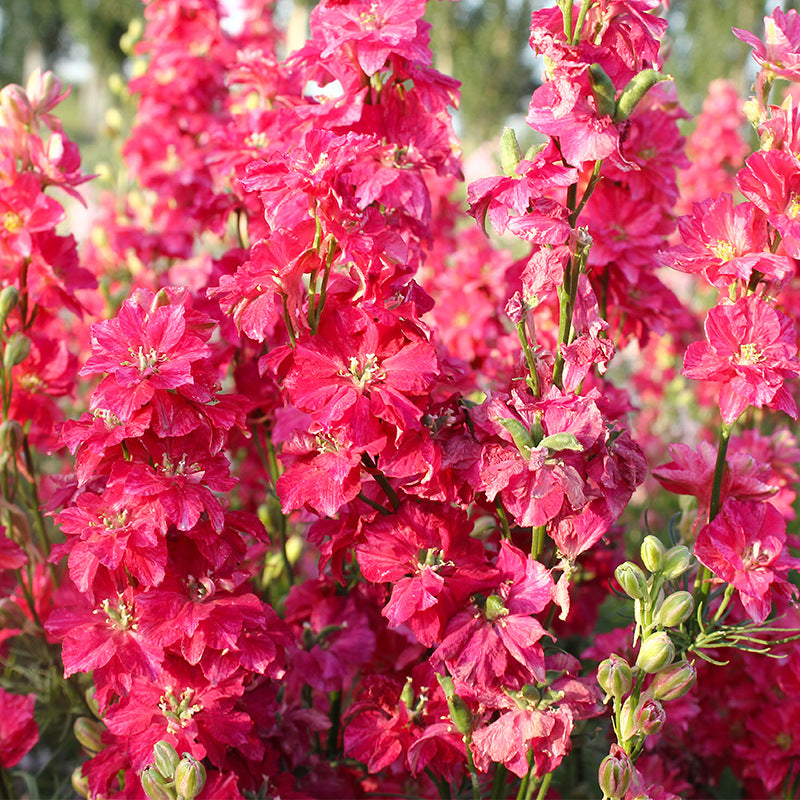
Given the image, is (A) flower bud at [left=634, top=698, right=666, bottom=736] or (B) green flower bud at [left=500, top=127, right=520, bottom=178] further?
(B) green flower bud at [left=500, top=127, right=520, bottom=178]

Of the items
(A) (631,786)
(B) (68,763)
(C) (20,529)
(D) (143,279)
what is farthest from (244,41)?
(A) (631,786)

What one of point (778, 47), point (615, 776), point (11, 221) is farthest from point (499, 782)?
point (11, 221)

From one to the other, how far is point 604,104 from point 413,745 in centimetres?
86

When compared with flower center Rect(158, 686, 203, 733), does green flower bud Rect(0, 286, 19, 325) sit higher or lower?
higher

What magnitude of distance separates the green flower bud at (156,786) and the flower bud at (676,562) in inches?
25.9

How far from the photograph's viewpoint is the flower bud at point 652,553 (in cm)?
107

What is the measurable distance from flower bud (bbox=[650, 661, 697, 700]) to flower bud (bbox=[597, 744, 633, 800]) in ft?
0.29

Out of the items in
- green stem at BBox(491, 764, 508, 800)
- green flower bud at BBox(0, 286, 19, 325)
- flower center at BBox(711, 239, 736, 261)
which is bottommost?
green stem at BBox(491, 764, 508, 800)

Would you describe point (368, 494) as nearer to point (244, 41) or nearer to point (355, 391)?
point (355, 391)

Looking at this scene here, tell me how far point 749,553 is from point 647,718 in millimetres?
293

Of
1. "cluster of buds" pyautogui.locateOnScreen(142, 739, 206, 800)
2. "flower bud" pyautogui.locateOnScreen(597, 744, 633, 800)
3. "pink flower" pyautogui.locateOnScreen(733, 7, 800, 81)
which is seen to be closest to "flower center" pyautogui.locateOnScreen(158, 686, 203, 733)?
"cluster of buds" pyautogui.locateOnScreen(142, 739, 206, 800)

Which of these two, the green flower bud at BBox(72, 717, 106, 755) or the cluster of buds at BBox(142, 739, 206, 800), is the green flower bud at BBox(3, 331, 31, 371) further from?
the cluster of buds at BBox(142, 739, 206, 800)

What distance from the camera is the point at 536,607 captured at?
110 cm

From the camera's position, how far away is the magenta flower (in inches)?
44.1
